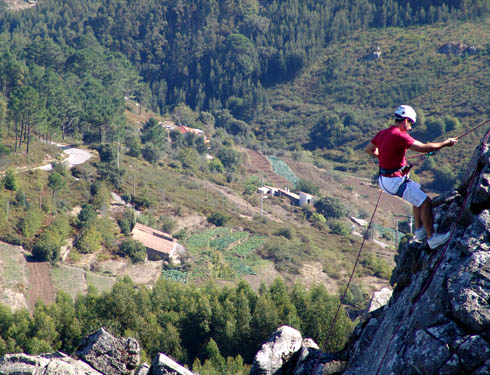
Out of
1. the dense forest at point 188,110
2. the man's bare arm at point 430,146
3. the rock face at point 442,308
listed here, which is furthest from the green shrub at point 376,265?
the man's bare arm at point 430,146

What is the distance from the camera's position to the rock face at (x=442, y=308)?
9414mm

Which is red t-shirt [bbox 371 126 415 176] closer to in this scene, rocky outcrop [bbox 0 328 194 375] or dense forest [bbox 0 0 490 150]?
rocky outcrop [bbox 0 328 194 375]

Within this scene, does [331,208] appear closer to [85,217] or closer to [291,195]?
[291,195]

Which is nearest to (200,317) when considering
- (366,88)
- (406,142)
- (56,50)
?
(406,142)

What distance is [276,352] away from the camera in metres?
17.0

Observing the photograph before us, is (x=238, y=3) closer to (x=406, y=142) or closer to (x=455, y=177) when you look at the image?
(x=455, y=177)

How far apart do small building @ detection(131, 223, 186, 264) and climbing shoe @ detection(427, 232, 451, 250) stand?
2131 inches

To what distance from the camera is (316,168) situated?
4700 inches

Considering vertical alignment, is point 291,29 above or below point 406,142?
below

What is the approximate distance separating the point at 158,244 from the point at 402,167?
56712 millimetres

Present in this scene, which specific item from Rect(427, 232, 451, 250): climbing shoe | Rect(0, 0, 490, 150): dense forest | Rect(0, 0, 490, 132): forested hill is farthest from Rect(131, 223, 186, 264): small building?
Rect(0, 0, 490, 132): forested hill

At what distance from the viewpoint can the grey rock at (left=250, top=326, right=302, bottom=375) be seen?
16531 mm

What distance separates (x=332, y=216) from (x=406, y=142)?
265ft

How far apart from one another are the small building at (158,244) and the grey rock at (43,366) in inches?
1797
